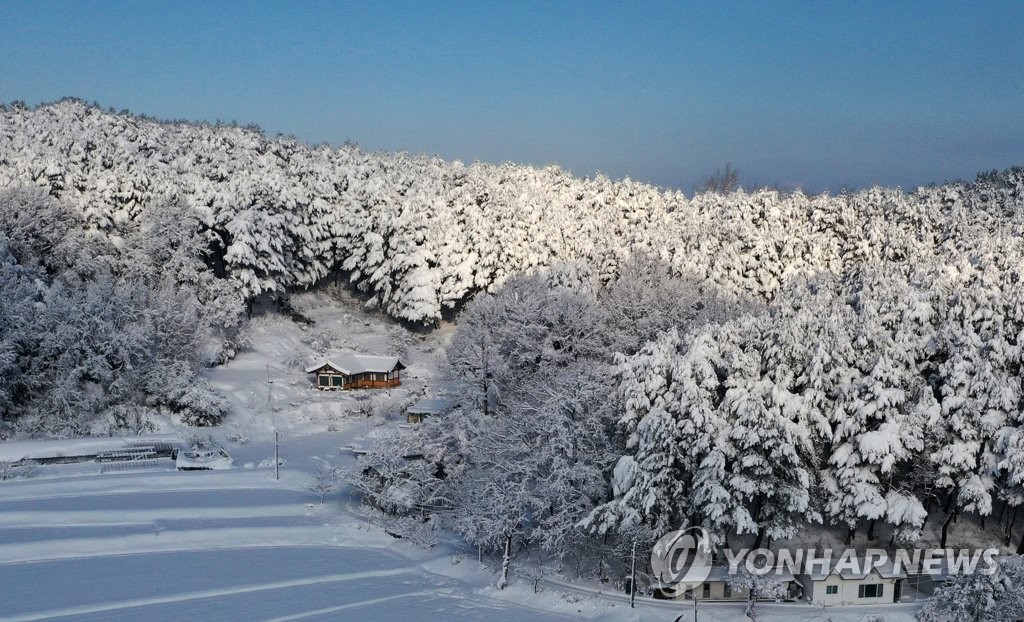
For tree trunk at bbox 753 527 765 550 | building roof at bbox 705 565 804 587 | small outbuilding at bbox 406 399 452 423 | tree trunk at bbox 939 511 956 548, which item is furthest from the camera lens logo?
small outbuilding at bbox 406 399 452 423

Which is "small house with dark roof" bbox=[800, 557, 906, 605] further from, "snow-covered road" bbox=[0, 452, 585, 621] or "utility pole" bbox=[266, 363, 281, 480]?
"utility pole" bbox=[266, 363, 281, 480]

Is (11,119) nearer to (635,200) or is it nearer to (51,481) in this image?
(51,481)

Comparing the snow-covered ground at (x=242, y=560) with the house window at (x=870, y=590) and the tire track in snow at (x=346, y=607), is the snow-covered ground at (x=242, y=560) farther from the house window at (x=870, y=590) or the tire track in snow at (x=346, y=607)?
the house window at (x=870, y=590)

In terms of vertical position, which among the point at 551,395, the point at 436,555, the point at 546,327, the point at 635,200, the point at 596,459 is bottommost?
the point at 436,555

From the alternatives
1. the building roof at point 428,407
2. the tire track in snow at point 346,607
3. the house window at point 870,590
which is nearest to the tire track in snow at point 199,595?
the tire track in snow at point 346,607

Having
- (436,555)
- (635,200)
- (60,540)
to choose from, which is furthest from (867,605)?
(635,200)

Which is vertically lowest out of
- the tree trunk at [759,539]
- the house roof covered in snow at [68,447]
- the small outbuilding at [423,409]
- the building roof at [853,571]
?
the building roof at [853,571]

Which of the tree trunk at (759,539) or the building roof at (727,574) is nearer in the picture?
the building roof at (727,574)
